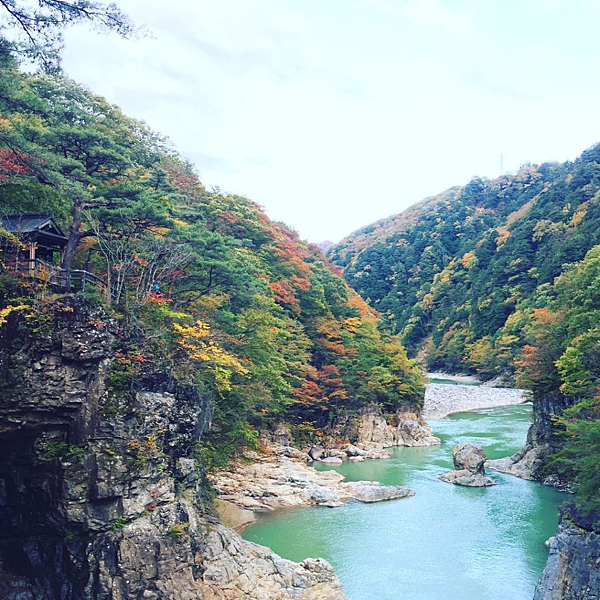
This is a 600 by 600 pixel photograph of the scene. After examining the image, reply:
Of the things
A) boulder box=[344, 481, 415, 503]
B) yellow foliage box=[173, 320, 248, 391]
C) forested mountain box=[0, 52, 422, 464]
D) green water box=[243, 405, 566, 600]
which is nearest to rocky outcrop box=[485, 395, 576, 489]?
green water box=[243, 405, 566, 600]

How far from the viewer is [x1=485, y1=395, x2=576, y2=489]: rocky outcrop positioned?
→ 72.0 ft

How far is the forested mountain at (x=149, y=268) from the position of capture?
1171cm

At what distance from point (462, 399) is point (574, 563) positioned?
32477mm

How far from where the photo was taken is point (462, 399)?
43594mm

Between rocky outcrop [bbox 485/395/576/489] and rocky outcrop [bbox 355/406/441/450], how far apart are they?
19.7 ft

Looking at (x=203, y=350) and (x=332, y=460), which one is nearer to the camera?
(x=203, y=350)

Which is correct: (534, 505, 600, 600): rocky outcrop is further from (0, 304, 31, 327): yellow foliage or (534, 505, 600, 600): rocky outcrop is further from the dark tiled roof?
the dark tiled roof

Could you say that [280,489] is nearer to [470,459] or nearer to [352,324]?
[470,459]

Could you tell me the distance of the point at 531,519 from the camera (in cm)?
1845

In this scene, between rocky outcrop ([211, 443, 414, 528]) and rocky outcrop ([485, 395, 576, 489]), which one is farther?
rocky outcrop ([485, 395, 576, 489])

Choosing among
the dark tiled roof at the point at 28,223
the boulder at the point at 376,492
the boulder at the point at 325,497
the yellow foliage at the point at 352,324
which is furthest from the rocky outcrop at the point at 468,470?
the dark tiled roof at the point at 28,223

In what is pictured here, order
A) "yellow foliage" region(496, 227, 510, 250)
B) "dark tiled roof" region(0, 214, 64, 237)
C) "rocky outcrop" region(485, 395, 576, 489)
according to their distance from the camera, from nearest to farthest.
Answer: "dark tiled roof" region(0, 214, 64, 237), "rocky outcrop" region(485, 395, 576, 489), "yellow foliage" region(496, 227, 510, 250)

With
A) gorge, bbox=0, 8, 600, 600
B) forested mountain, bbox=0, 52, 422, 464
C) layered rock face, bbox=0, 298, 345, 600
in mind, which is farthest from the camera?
forested mountain, bbox=0, 52, 422, 464

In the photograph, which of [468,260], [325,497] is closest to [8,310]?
[325,497]
